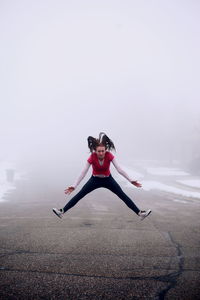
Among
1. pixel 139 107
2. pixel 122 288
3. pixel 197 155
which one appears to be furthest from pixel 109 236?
pixel 139 107

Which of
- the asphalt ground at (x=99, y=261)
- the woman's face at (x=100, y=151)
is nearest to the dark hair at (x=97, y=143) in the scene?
the woman's face at (x=100, y=151)

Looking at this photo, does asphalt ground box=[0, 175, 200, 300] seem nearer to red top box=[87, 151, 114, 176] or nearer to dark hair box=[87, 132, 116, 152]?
red top box=[87, 151, 114, 176]

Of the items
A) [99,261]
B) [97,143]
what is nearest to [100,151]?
[97,143]

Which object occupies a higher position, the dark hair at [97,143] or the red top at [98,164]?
the dark hair at [97,143]

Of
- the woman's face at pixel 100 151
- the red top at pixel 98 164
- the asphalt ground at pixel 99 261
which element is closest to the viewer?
the asphalt ground at pixel 99 261

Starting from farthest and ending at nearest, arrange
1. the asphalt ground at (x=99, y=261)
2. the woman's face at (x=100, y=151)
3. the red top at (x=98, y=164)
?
the red top at (x=98, y=164) < the woman's face at (x=100, y=151) < the asphalt ground at (x=99, y=261)

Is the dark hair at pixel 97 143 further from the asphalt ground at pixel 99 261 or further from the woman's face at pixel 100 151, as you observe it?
the asphalt ground at pixel 99 261

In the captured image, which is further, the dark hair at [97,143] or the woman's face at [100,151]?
the dark hair at [97,143]

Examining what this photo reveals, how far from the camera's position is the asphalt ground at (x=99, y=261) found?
12.3 ft

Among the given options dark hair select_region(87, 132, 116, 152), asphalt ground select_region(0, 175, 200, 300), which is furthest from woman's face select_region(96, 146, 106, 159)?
asphalt ground select_region(0, 175, 200, 300)

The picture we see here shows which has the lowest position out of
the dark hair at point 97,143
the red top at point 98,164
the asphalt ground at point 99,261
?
the asphalt ground at point 99,261

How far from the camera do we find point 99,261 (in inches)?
194

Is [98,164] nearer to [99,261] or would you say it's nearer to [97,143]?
[97,143]

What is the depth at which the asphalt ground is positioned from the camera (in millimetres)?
3762
